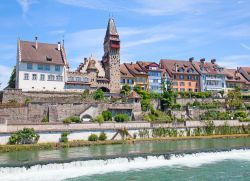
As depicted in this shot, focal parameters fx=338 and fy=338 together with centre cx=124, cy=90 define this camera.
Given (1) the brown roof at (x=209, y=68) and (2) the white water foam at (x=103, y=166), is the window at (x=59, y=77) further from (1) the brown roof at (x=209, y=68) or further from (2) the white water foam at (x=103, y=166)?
(1) the brown roof at (x=209, y=68)

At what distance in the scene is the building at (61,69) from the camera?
185 feet

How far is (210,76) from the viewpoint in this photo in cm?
7719

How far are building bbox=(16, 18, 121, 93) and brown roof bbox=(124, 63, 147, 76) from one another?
17.0 ft

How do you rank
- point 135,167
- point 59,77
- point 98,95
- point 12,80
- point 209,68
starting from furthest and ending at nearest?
point 209,68 → point 12,80 → point 59,77 → point 98,95 → point 135,167

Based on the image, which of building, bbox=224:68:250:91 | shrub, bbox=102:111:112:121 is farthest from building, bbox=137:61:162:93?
shrub, bbox=102:111:112:121

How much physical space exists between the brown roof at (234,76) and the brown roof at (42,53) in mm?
40460

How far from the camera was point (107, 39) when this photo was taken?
226ft

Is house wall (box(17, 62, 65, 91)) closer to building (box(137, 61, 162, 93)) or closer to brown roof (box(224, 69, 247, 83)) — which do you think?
building (box(137, 61, 162, 93))

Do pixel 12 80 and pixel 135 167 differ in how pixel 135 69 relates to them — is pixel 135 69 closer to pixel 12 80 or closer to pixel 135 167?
pixel 12 80

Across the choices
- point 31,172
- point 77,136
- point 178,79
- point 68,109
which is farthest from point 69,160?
point 178,79

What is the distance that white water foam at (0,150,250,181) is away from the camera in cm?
2541

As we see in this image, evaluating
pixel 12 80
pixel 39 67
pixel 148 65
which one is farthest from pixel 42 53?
pixel 148 65

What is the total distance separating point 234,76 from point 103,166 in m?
60.9

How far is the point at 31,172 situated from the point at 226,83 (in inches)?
2432
